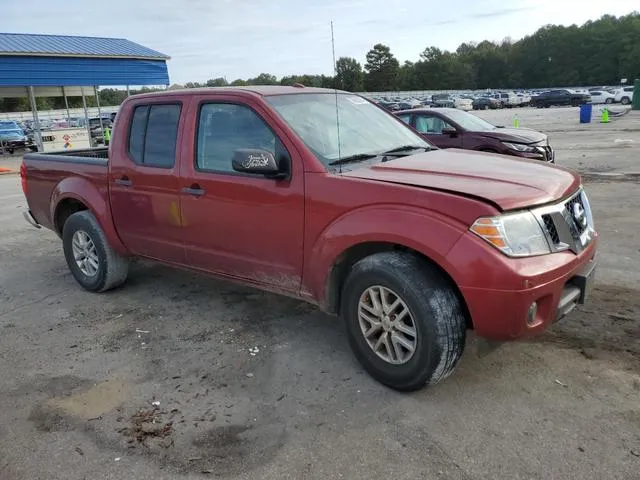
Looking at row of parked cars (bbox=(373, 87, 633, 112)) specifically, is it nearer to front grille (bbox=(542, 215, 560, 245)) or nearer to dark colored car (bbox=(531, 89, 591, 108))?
dark colored car (bbox=(531, 89, 591, 108))

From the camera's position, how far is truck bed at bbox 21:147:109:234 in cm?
535

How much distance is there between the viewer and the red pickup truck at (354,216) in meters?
3.10

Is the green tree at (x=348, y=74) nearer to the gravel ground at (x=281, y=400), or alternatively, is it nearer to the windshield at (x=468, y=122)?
the gravel ground at (x=281, y=400)

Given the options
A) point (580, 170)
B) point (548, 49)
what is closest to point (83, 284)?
point (580, 170)

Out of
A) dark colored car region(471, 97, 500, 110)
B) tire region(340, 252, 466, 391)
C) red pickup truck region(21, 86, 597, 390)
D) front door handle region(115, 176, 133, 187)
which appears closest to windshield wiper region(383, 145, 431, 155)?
red pickup truck region(21, 86, 597, 390)

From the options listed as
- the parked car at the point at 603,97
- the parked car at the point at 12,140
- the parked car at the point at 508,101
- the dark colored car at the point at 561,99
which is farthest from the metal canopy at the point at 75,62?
the parked car at the point at 508,101

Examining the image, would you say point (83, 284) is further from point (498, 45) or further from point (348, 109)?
point (498, 45)

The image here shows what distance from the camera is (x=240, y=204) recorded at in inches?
162

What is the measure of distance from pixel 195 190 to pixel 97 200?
1.49 m

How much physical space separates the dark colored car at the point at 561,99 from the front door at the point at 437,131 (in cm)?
Result: 4609

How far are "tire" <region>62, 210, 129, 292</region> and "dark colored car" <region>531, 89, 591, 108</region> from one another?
177ft

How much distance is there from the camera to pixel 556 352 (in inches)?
154

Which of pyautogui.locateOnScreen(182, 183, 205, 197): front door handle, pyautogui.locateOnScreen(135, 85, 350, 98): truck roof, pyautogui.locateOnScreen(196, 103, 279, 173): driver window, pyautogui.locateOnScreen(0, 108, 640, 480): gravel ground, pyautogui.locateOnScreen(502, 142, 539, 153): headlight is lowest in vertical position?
pyautogui.locateOnScreen(0, 108, 640, 480): gravel ground

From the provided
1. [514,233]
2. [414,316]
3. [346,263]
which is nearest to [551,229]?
[514,233]
